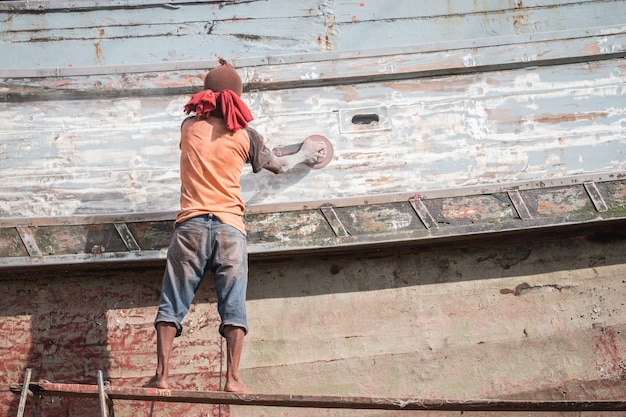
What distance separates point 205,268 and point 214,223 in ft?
0.76

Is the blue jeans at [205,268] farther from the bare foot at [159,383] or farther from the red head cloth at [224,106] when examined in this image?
the red head cloth at [224,106]

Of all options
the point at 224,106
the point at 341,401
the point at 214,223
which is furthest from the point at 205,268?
the point at 341,401

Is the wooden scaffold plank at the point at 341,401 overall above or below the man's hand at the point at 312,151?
below

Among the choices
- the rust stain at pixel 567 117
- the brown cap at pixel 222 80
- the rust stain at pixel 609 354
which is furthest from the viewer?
the rust stain at pixel 567 117

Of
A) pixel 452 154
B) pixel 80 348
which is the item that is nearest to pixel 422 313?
pixel 452 154

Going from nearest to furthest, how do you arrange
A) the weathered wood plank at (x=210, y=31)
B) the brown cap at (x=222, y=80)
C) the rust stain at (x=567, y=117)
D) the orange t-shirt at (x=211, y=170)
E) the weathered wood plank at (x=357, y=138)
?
the orange t-shirt at (x=211, y=170), the brown cap at (x=222, y=80), the weathered wood plank at (x=357, y=138), the rust stain at (x=567, y=117), the weathered wood plank at (x=210, y=31)

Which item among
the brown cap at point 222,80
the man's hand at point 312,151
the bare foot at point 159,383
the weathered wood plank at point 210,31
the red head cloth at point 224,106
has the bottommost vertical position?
the bare foot at point 159,383

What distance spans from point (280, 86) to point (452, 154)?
45.4 inches

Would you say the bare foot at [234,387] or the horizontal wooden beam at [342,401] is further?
the bare foot at [234,387]

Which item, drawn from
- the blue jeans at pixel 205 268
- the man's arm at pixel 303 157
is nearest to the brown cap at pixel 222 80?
the man's arm at pixel 303 157

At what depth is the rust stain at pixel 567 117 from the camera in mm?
5598

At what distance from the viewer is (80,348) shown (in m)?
5.32

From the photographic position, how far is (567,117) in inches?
221

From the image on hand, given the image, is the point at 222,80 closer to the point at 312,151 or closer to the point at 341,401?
the point at 312,151
